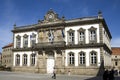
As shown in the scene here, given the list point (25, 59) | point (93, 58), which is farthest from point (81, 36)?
point (25, 59)

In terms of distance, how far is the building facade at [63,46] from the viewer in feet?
126

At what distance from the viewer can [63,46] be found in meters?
41.0

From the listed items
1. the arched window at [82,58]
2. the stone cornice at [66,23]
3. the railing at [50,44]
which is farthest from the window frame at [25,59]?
the arched window at [82,58]

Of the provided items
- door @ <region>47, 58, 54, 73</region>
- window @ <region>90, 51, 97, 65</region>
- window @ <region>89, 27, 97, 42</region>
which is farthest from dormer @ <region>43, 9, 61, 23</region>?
window @ <region>90, 51, 97, 65</region>

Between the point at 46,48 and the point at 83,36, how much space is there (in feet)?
26.9

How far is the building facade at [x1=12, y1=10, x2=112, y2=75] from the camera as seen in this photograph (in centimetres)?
3853

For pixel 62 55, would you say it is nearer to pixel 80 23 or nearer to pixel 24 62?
pixel 80 23

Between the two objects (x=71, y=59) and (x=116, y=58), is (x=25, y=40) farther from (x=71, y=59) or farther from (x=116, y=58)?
(x=116, y=58)

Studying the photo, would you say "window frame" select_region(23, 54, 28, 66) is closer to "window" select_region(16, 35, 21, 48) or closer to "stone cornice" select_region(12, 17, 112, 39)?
"window" select_region(16, 35, 21, 48)

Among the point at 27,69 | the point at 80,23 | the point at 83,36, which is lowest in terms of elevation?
the point at 27,69

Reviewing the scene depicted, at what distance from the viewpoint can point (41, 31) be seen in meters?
44.9

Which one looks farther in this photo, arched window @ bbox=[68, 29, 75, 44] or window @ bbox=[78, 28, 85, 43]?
arched window @ bbox=[68, 29, 75, 44]

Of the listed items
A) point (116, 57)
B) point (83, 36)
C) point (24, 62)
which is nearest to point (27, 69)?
point (24, 62)

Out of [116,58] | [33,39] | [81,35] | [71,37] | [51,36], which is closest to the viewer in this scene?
[81,35]
